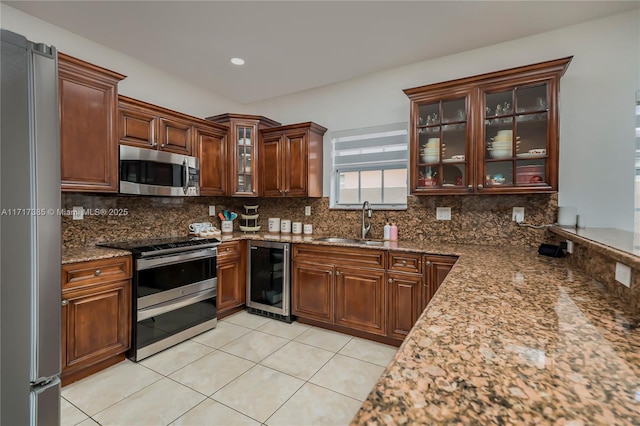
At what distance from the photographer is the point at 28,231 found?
106 centimetres

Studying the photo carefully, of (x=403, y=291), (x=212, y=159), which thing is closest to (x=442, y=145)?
(x=403, y=291)

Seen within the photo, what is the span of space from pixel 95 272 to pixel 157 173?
105cm

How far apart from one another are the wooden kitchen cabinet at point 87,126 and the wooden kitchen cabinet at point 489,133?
2.64 metres

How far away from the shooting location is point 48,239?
1129mm

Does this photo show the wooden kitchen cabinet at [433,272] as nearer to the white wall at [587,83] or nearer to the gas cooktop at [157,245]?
the white wall at [587,83]

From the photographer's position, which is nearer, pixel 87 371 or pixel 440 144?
pixel 87 371

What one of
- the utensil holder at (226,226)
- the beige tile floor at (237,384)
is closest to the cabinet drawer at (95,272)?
the beige tile floor at (237,384)

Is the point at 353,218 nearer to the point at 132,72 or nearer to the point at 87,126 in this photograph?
the point at 87,126

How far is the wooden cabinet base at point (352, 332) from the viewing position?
280cm

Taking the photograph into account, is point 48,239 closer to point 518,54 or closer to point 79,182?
point 79,182

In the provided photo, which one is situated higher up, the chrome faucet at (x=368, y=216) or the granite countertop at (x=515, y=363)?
the chrome faucet at (x=368, y=216)

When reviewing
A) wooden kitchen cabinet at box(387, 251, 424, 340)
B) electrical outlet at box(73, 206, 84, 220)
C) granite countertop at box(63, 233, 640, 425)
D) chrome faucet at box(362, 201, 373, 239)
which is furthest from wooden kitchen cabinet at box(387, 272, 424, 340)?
electrical outlet at box(73, 206, 84, 220)

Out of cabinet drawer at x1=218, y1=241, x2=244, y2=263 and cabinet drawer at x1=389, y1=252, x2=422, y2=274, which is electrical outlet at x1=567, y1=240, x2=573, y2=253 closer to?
cabinet drawer at x1=389, y1=252, x2=422, y2=274

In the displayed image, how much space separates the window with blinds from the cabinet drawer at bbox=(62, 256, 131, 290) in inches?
89.8
